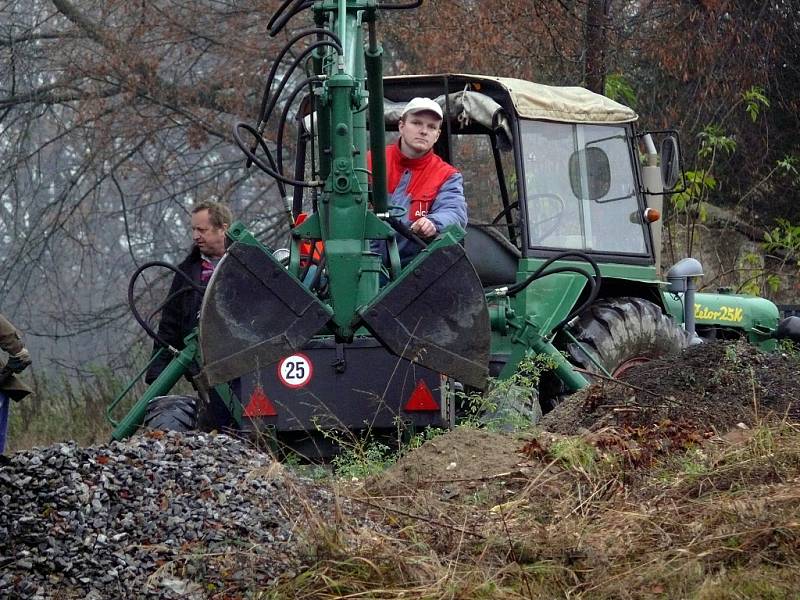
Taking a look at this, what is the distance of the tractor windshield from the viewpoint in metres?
8.86

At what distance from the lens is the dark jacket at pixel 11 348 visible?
350 inches

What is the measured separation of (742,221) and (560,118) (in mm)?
7670

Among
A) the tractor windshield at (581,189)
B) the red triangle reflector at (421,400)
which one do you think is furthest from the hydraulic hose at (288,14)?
the red triangle reflector at (421,400)

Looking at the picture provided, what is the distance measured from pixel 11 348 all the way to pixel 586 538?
5.06m

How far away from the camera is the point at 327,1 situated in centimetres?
733

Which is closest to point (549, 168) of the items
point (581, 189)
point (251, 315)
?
point (581, 189)

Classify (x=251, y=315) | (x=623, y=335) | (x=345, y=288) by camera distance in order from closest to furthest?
1. (x=251, y=315)
2. (x=345, y=288)
3. (x=623, y=335)

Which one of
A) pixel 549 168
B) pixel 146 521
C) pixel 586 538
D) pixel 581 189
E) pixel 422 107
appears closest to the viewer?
pixel 586 538

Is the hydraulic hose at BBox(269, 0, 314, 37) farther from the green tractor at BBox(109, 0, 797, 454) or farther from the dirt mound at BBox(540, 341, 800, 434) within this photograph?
the dirt mound at BBox(540, 341, 800, 434)

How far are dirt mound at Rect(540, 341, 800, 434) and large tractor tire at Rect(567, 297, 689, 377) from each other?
455 millimetres

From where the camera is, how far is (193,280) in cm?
855

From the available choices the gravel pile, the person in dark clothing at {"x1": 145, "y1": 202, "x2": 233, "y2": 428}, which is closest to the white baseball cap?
the person in dark clothing at {"x1": 145, "y1": 202, "x2": 233, "y2": 428}

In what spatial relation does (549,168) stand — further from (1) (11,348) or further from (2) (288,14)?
(1) (11,348)

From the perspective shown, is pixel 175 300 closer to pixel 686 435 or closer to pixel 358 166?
pixel 358 166
